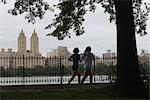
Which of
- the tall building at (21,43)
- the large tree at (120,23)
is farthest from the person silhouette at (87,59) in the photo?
the tall building at (21,43)

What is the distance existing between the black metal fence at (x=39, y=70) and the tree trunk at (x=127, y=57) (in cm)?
771

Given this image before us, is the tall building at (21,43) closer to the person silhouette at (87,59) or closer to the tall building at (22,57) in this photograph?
the tall building at (22,57)

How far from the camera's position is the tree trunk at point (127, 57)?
14.4 m

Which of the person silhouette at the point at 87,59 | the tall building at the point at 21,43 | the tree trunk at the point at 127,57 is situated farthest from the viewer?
the tall building at the point at 21,43

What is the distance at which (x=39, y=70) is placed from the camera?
81.2 feet

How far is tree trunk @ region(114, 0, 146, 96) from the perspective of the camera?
14.4 metres

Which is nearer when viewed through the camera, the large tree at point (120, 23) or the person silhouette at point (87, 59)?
the large tree at point (120, 23)

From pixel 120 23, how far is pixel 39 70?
1078 cm

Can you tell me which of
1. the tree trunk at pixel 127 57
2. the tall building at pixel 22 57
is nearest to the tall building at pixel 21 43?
the tall building at pixel 22 57

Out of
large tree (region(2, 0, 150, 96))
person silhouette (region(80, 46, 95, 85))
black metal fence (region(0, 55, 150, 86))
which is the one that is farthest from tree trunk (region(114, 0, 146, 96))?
black metal fence (region(0, 55, 150, 86))

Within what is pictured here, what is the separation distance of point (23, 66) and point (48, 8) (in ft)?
18.3

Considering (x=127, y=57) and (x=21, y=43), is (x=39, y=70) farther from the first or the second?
(x=127, y=57)

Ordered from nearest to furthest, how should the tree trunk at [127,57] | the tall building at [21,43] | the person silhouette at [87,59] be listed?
1. the tree trunk at [127,57]
2. the person silhouette at [87,59]
3. the tall building at [21,43]

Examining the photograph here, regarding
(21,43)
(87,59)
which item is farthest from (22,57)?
(87,59)
